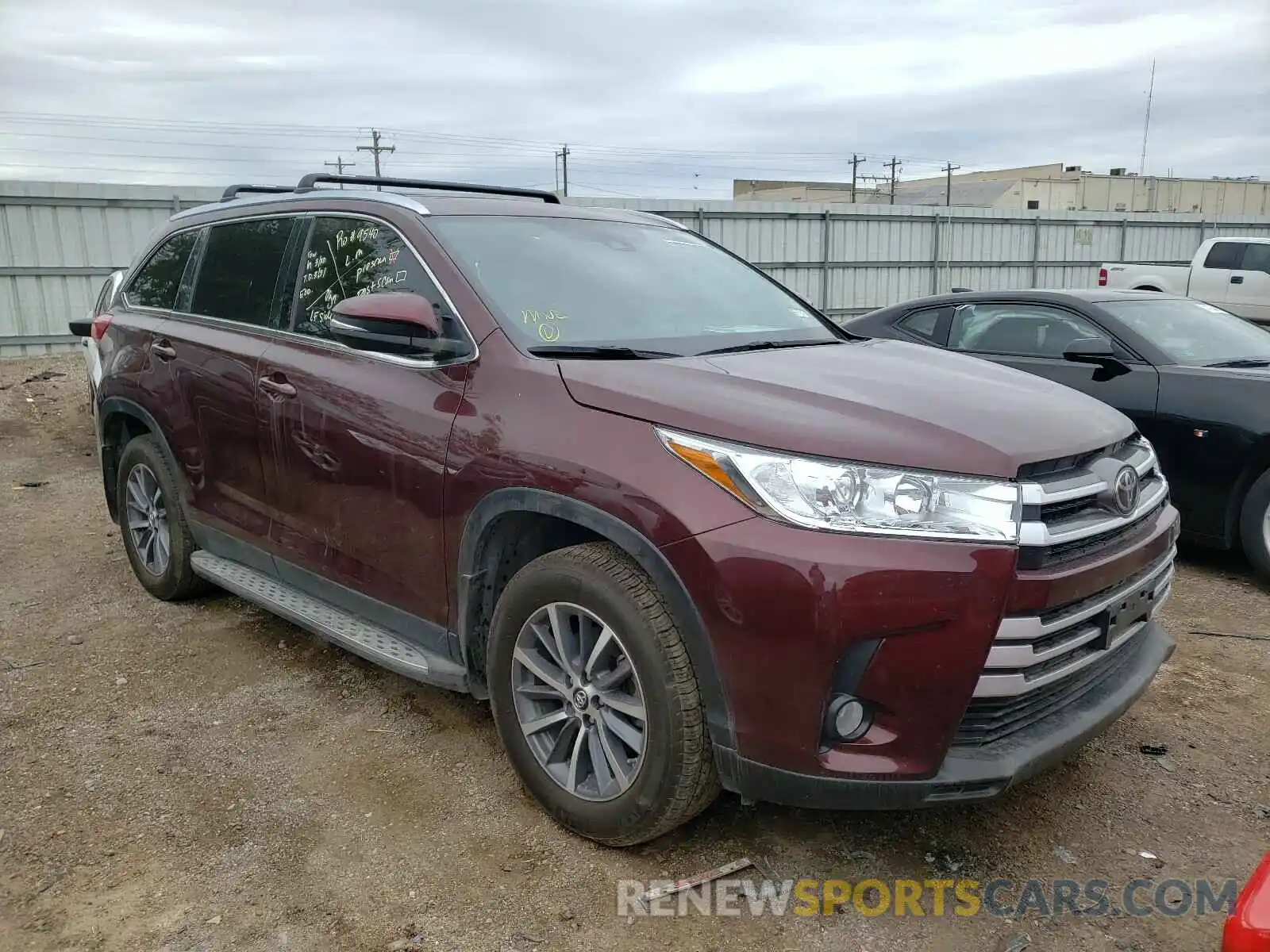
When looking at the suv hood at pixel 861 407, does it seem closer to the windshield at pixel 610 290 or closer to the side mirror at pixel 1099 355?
the windshield at pixel 610 290

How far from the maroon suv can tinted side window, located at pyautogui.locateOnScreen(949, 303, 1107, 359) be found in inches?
110

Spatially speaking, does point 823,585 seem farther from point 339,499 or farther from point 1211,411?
point 1211,411

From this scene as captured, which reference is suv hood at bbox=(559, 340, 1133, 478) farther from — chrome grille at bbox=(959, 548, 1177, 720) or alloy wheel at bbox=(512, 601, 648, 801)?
alloy wheel at bbox=(512, 601, 648, 801)

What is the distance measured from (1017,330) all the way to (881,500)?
177 inches

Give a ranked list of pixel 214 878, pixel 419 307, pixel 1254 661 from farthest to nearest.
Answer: pixel 1254 661 < pixel 419 307 < pixel 214 878

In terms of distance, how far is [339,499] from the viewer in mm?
3365

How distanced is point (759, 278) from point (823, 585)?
84.7 inches

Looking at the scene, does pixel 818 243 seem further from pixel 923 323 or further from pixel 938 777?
pixel 938 777

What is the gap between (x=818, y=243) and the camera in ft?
60.8

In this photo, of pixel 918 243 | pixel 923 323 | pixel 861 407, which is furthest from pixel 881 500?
pixel 918 243

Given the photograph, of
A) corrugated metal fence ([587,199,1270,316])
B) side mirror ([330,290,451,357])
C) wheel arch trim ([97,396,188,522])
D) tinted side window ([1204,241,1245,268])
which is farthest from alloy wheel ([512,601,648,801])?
tinted side window ([1204,241,1245,268])

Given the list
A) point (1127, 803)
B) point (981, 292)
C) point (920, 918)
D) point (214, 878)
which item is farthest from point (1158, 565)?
point (981, 292)

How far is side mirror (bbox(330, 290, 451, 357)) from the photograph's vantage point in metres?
2.96

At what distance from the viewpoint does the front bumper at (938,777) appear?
232cm
